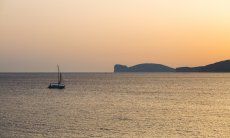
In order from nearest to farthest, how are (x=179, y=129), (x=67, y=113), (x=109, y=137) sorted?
(x=109, y=137) < (x=179, y=129) < (x=67, y=113)

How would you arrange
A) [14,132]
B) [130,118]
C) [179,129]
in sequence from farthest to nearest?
1. [130,118]
2. [179,129]
3. [14,132]

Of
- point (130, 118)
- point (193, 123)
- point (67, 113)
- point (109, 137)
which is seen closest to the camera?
point (109, 137)

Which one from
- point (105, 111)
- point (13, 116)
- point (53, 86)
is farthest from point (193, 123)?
point (53, 86)

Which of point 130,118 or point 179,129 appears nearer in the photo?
point 179,129

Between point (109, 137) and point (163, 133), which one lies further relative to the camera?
point (163, 133)

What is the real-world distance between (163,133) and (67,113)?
27.2 m

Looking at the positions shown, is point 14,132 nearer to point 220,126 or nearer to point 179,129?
point 179,129

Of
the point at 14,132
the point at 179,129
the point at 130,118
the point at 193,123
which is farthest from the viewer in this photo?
the point at 130,118

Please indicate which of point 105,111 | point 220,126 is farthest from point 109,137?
point 105,111

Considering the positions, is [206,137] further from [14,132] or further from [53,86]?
[53,86]

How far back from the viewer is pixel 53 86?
171 m

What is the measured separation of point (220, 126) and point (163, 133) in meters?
10.0

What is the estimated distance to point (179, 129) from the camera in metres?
59.2

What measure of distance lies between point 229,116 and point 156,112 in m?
12.8
